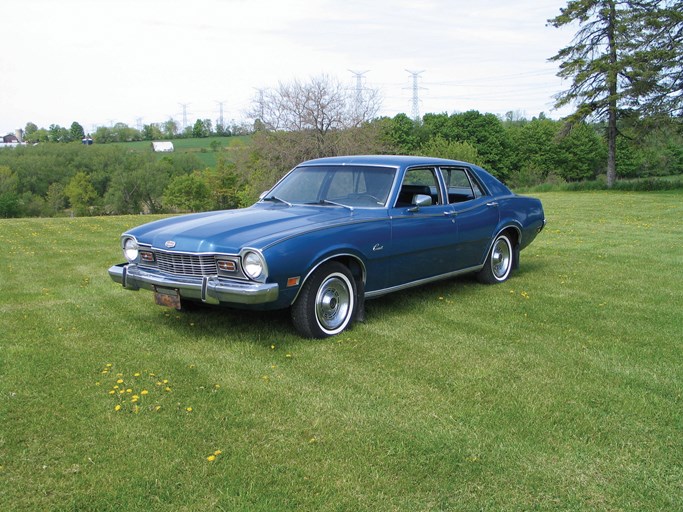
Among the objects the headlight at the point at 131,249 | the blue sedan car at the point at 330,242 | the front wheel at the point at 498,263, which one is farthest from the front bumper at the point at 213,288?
the front wheel at the point at 498,263

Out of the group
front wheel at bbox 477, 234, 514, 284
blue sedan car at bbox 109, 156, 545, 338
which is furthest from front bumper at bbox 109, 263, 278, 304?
front wheel at bbox 477, 234, 514, 284

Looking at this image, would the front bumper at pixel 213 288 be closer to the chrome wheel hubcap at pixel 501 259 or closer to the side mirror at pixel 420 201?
the side mirror at pixel 420 201

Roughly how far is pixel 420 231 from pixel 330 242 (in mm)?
1332

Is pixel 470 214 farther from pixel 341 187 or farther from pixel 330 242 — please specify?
pixel 330 242

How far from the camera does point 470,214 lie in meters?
7.07

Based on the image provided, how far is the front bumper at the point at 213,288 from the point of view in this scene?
4832 mm

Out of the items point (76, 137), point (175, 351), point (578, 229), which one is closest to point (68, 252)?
point (175, 351)

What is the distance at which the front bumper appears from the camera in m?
4.83

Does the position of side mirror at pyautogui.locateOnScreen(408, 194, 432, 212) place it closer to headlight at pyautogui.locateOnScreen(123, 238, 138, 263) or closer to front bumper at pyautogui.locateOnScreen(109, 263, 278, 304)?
front bumper at pyautogui.locateOnScreen(109, 263, 278, 304)

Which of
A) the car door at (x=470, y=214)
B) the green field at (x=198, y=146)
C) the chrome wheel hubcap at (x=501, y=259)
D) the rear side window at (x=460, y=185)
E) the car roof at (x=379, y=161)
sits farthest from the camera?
the green field at (x=198, y=146)

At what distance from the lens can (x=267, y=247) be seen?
4.88 metres

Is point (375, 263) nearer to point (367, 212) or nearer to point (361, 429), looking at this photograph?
point (367, 212)

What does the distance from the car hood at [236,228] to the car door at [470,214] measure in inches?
63.9

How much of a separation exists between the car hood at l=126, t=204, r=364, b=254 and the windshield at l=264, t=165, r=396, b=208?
0.85 feet
